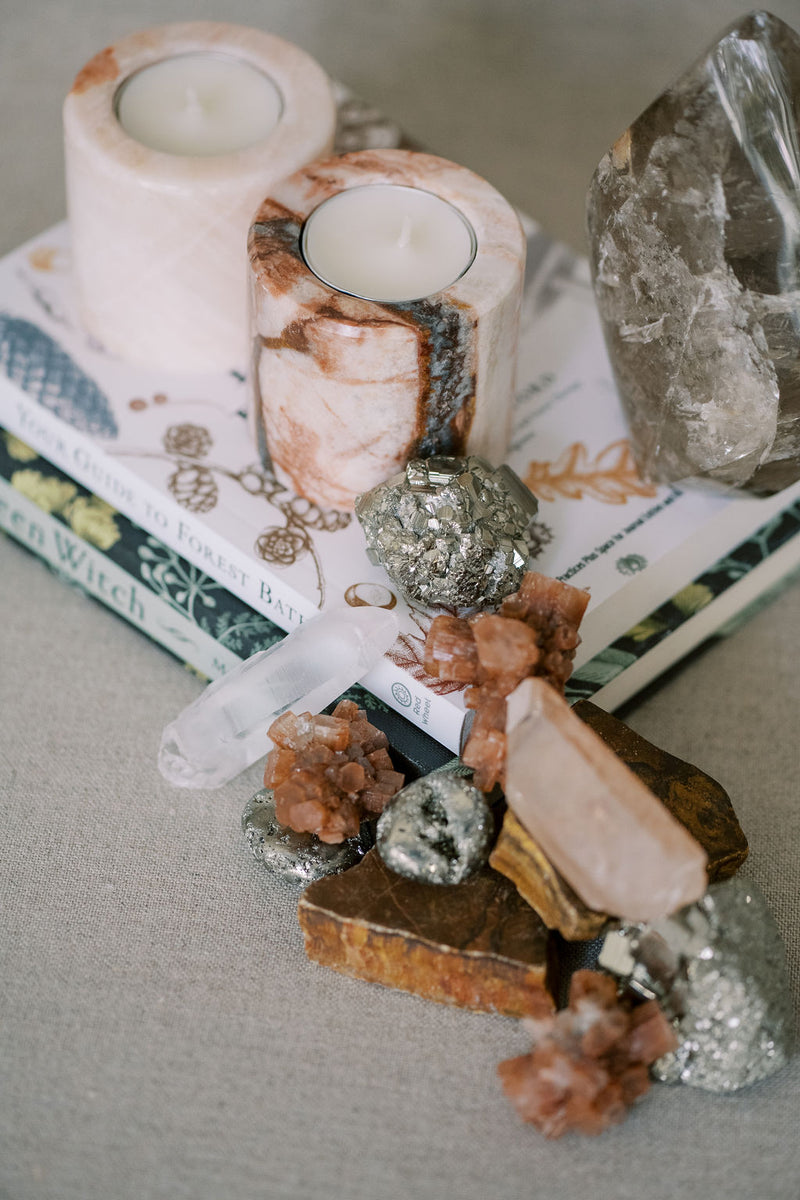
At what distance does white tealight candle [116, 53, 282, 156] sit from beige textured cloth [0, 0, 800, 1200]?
11.9 inches

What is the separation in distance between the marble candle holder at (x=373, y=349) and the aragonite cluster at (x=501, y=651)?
124 millimetres

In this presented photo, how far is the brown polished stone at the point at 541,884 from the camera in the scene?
0.57 meters

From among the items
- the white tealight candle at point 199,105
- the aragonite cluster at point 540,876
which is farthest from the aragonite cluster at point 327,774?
the white tealight candle at point 199,105

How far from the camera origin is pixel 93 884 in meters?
0.67

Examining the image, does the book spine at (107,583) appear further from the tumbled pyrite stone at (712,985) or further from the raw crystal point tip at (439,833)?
the tumbled pyrite stone at (712,985)

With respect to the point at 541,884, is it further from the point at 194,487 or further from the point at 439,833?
the point at 194,487

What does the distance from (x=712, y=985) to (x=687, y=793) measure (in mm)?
108

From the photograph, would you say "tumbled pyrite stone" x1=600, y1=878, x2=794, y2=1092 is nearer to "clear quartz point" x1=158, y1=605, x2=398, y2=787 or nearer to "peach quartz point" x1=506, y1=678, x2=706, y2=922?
"peach quartz point" x1=506, y1=678, x2=706, y2=922

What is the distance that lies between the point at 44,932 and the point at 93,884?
0.04 meters

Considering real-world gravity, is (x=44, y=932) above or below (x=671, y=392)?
below

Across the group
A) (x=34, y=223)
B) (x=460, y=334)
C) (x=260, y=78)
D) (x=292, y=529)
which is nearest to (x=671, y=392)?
(x=460, y=334)

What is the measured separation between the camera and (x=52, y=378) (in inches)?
31.8

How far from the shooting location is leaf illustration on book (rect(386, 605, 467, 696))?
66cm

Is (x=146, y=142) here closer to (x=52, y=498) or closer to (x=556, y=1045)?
(x=52, y=498)
